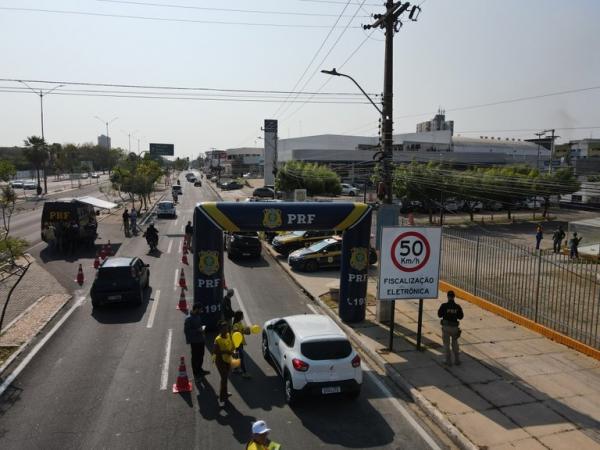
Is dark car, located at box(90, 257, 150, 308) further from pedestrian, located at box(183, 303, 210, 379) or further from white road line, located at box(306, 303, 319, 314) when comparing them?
pedestrian, located at box(183, 303, 210, 379)

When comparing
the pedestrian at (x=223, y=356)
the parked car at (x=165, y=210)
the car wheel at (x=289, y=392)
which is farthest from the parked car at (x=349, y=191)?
the pedestrian at (x=223, y=356)

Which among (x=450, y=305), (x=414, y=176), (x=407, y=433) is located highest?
(x=414, y=176)

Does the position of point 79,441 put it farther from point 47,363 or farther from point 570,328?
point 570,328

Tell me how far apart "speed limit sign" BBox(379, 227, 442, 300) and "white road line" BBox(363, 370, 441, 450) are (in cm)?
225

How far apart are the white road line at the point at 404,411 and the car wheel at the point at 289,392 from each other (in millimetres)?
2112

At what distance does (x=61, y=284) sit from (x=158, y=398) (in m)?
12.1

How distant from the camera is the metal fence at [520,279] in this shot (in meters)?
14.1

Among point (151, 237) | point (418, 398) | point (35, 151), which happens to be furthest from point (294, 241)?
point (35, 151)

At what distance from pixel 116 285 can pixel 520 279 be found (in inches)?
522

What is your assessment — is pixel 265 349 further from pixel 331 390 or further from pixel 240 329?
pixel 331 390

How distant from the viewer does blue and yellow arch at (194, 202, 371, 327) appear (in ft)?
49.1

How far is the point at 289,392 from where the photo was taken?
1011 centimetres

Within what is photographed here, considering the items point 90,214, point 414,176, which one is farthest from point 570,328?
point 414,176

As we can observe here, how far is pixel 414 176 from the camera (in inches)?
1683
